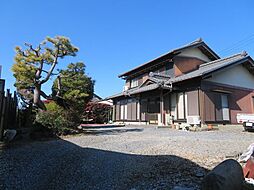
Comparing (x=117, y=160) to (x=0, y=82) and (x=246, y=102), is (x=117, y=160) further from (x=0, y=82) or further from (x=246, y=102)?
(x=246, y=102)

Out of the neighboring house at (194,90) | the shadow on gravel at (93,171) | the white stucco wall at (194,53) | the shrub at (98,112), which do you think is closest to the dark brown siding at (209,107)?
the neighboring house at (194,90)

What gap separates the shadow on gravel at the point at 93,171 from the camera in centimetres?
341

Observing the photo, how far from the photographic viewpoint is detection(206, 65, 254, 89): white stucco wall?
14.0 m

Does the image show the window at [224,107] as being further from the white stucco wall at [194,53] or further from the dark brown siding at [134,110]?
the dark brown siding at [134,110]

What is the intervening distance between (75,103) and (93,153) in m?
4.88

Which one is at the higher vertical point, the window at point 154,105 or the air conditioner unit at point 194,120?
the window at point 154,105

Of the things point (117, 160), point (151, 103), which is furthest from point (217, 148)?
point (151, 103)

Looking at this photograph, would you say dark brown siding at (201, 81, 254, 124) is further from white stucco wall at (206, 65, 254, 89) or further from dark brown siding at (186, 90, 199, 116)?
dark brown siding at (186, 90, 199, 116)

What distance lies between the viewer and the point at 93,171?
4008mm

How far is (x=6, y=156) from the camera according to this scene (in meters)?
4.77

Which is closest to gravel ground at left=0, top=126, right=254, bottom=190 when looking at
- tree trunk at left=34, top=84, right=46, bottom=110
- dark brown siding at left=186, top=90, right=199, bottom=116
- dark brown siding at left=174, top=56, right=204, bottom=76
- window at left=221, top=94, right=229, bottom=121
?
tree trunk at left=34, top=84, right=46, bottom=110

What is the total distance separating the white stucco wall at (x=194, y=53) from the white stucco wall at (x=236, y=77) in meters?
3.35

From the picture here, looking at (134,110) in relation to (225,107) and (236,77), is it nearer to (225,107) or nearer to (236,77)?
(225,107)

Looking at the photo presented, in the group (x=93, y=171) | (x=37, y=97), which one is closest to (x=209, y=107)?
(x=37, y=97)
